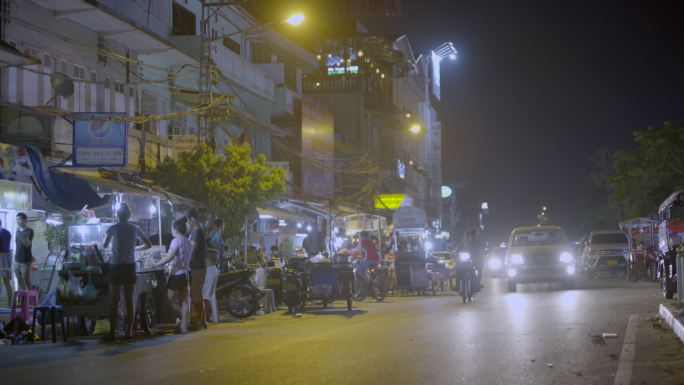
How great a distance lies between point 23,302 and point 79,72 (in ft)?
40.7

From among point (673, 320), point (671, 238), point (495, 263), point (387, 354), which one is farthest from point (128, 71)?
point (495, 263)

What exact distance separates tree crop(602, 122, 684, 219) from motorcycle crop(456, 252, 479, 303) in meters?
30.0

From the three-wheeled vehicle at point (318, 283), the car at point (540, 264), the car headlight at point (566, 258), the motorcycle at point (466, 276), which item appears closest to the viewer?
the three-wheeled vehicle at point (318, 283)

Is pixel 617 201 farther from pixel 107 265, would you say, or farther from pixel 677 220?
pixel 107 265

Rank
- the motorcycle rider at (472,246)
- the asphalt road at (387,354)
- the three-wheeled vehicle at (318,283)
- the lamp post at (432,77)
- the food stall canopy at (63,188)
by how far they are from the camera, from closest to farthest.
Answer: the asphalt road at (387,354) < the food stall canopy at (63,188) < the three-wheeled vehicle at (318,283) < the motorcycle rider at (472,246) < the lamp post at (432,77)

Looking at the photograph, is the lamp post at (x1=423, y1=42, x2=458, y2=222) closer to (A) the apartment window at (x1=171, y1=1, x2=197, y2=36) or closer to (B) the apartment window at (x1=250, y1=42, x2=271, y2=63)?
(B) the apartment window at (x1=250, y1=42, x2=271, y2=63)

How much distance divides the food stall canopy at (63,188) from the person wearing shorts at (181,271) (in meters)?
4.95

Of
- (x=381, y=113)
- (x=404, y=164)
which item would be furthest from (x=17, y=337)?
(x=404, y=164)

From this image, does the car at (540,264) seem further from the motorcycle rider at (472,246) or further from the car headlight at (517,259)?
the motorcycle rider at (472,246)

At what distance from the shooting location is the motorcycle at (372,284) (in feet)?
83.3

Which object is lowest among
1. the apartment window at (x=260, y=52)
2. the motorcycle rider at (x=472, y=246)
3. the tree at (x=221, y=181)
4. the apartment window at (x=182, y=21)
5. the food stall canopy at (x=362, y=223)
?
the motorcycle rider at (x=472, y=246)

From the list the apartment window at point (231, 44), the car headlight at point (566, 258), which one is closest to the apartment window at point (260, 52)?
the apartment window at point (231, 44)

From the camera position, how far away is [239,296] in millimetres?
19016

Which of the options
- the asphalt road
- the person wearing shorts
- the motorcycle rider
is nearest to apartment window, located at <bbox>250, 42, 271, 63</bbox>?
the motorcycle rider
